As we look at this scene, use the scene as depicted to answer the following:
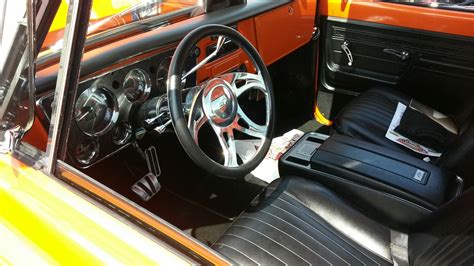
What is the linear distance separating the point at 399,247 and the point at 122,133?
103 centimetres

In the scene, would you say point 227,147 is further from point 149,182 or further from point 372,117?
point 372,117

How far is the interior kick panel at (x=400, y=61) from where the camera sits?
214cm

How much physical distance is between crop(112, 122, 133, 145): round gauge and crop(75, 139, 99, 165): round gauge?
9 centimetres

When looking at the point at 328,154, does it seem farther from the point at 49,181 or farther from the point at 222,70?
the point at 49,181

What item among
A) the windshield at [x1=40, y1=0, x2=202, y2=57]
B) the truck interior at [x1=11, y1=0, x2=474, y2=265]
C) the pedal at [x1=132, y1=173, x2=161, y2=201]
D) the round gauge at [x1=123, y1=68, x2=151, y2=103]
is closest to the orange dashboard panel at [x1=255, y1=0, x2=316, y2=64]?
the truck interior at [x1=11, y1=0, x2=474, y2=265]

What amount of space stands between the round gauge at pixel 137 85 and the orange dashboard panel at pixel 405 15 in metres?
1.31

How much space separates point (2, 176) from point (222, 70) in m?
1.12

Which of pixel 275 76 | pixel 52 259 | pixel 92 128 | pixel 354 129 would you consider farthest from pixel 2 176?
pixel 275 76

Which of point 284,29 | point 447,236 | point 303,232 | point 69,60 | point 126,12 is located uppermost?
point 69,60

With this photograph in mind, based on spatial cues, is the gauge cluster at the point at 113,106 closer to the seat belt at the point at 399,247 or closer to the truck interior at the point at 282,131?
the truck interior at the point at 282,131

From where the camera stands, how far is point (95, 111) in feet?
4.56

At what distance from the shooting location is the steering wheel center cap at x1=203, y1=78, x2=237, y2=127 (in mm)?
1357

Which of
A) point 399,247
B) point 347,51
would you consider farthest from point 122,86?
point 347,51

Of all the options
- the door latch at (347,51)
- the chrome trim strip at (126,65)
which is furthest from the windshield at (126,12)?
the door latch at (347,51)
